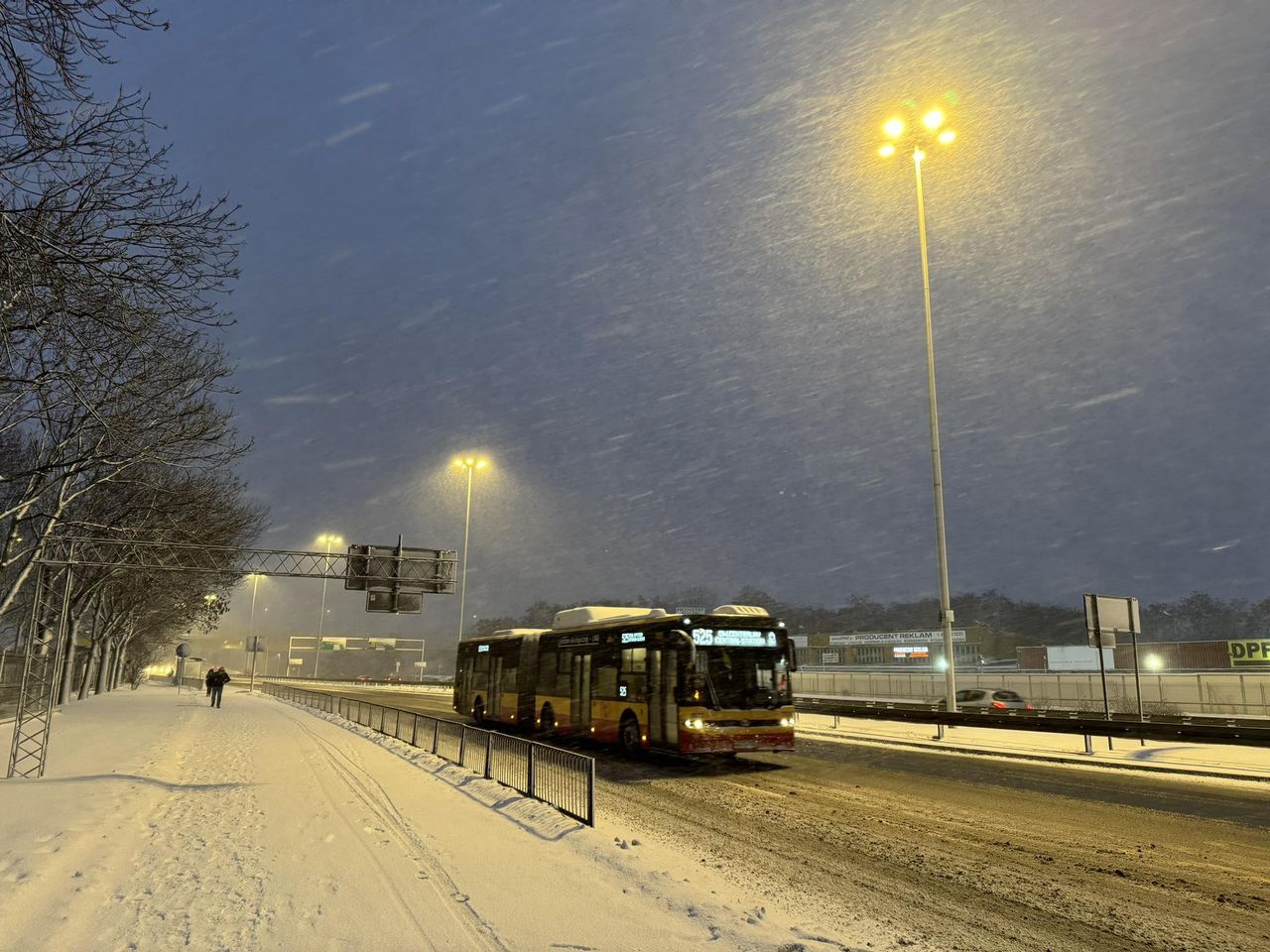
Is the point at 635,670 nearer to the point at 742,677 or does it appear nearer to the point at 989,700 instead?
the point at 742,677

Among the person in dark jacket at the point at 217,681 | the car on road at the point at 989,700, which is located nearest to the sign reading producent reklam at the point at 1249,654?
the car on road at the point at 989,700

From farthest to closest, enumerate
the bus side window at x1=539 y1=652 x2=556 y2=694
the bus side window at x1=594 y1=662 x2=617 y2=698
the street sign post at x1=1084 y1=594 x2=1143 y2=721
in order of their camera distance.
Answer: the bus side window at x1=539 y1=652 x2=556 y2=694 → the street sign post at x1=1084 y1=594 x2=1143 y2=721 → the bus side window at x1=594 y1=662 x2=617 y2=698

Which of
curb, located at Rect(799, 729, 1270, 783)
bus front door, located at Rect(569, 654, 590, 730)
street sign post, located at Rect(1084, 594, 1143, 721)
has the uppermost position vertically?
street sign post, located at Rect(1084, 594, 1143, 721)

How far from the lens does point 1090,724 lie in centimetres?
1783

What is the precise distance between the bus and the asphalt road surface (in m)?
0.94

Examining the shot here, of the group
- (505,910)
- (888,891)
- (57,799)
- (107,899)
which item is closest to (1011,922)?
(888,891)

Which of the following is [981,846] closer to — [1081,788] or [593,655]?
[1081,788]

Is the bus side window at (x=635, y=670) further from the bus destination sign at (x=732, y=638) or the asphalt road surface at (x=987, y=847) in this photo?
the asphalt road surface at (x=987, y=847)

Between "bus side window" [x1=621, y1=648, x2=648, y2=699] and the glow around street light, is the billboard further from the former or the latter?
"bus side window" [x1=621, y1=648, x2=648, y2=699]

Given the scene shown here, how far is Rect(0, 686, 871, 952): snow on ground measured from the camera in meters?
5.80

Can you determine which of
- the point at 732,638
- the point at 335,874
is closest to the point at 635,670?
the point at 732,638

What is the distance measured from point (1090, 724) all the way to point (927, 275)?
46.8 feet

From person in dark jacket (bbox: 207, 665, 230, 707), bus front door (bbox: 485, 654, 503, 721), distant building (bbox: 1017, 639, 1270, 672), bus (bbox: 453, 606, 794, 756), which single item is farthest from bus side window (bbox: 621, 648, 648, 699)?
distant building (bbox: 1017, 639, 1270, 672)

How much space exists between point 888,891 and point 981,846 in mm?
2473
